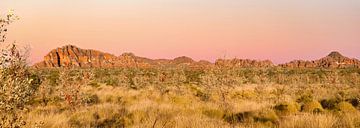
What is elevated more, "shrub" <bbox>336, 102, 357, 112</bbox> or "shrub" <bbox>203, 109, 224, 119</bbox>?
"shrub" <bbox>336, 102, 357, 112</bbox>

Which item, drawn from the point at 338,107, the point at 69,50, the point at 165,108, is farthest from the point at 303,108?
the point at 69,50

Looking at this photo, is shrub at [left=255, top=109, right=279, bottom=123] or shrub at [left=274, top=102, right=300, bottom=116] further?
shrub at [left=274, top=102, right=300, bottom=116]

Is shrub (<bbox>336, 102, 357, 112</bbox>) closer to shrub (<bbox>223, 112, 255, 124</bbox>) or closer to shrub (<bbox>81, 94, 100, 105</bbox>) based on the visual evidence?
shrub (<bbox>223, 112, 255, 124</bbox>)

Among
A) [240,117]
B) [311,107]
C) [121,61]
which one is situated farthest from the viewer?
[121,61]

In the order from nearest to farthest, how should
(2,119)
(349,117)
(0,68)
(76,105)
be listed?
(0,68), (2,119), (349,117), (76,105)

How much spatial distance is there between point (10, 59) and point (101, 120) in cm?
595

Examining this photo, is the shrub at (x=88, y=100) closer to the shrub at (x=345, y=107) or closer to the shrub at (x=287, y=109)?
Answer: the shrub at (x=287, y=109)

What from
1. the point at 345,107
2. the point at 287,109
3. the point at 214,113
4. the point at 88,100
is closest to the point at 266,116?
the point at 287,109

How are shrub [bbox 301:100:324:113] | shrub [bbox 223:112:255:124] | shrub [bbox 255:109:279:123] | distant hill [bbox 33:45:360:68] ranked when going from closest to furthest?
shrub [bbox 255:109:279:123], shrub [bbox 223:112:255:124], shrub [bbox 301:100:324:113], distant hill [bbox 33:45:360:68]

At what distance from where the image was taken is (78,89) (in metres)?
14.3

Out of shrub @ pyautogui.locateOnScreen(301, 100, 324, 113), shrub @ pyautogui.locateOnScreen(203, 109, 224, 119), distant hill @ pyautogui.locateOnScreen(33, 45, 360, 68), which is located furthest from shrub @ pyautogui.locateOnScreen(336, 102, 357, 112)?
distant hill @ pyautogui.locateOnScreen(33, 45, 360, 68)

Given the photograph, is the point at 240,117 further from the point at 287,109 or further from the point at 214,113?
the point at 287,109

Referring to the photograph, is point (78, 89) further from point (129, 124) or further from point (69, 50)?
point (69, 50)

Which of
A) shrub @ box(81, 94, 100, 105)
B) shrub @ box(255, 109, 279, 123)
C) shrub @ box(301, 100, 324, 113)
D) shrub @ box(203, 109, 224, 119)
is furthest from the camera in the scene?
shrub @ box(81, 94, 100, 105)
